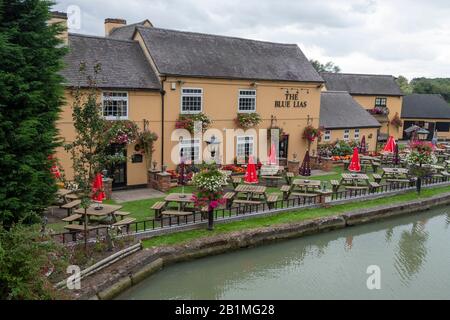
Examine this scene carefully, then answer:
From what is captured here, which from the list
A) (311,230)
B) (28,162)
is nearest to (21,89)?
(28,162)

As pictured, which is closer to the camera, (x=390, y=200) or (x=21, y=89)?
(x=21, y=89)

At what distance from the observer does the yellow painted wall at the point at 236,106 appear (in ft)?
64.0

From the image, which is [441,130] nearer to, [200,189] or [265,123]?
[265,123]

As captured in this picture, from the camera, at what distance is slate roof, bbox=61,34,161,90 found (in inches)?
690

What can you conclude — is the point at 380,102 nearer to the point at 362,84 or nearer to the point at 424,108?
the point at 362,84

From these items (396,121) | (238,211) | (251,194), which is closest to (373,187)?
(251,194)

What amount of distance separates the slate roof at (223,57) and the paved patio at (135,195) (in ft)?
17.7

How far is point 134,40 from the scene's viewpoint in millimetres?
20469

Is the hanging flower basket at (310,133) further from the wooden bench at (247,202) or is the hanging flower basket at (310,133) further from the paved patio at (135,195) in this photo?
the paved patio at (135,195)

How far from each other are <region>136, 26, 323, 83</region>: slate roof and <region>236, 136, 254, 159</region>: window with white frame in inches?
128

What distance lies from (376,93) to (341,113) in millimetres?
12303
